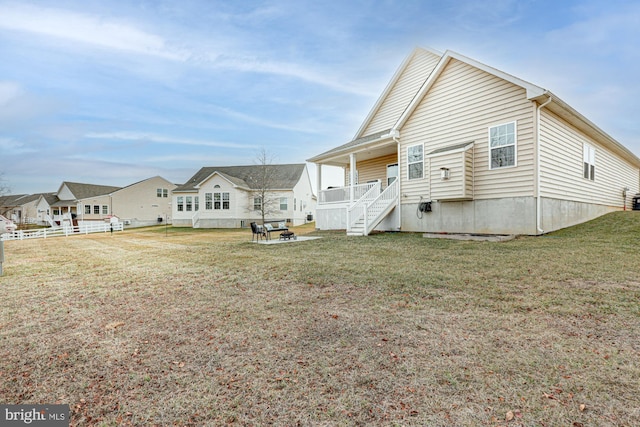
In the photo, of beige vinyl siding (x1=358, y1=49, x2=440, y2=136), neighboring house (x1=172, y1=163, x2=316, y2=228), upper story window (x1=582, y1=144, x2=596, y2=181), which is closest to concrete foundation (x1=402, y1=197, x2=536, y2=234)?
upper story window (x1=582, y1=144, x2=596, y2=181)

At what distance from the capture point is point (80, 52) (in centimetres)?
1235

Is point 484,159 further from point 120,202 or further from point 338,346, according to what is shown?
point 120,202

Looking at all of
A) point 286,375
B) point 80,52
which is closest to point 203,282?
point 286,375

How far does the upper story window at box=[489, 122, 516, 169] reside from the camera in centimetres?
1074

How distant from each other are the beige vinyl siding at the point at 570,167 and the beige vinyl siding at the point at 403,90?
685 centimetres

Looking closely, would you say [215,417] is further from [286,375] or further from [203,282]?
[203,282]

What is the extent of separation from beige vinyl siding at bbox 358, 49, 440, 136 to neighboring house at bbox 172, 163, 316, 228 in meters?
16.3

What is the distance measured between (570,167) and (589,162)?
2.77m

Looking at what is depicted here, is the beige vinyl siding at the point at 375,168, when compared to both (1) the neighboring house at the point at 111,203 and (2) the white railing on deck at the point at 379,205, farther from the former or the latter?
(1) the neighboring house at the point at 111,203

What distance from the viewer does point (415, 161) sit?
1373 centimetres

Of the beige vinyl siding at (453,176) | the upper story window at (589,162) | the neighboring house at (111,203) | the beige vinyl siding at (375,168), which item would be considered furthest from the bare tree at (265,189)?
the upper story window at (589,162)

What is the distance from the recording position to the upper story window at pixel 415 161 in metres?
13.5

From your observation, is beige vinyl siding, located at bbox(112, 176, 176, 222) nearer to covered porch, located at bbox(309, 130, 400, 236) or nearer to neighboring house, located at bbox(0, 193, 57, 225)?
neighboring house, located at bbox(0, 193, 57, 225)

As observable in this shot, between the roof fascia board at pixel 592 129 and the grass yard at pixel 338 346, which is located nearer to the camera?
the grass yard at pixel 338 346
